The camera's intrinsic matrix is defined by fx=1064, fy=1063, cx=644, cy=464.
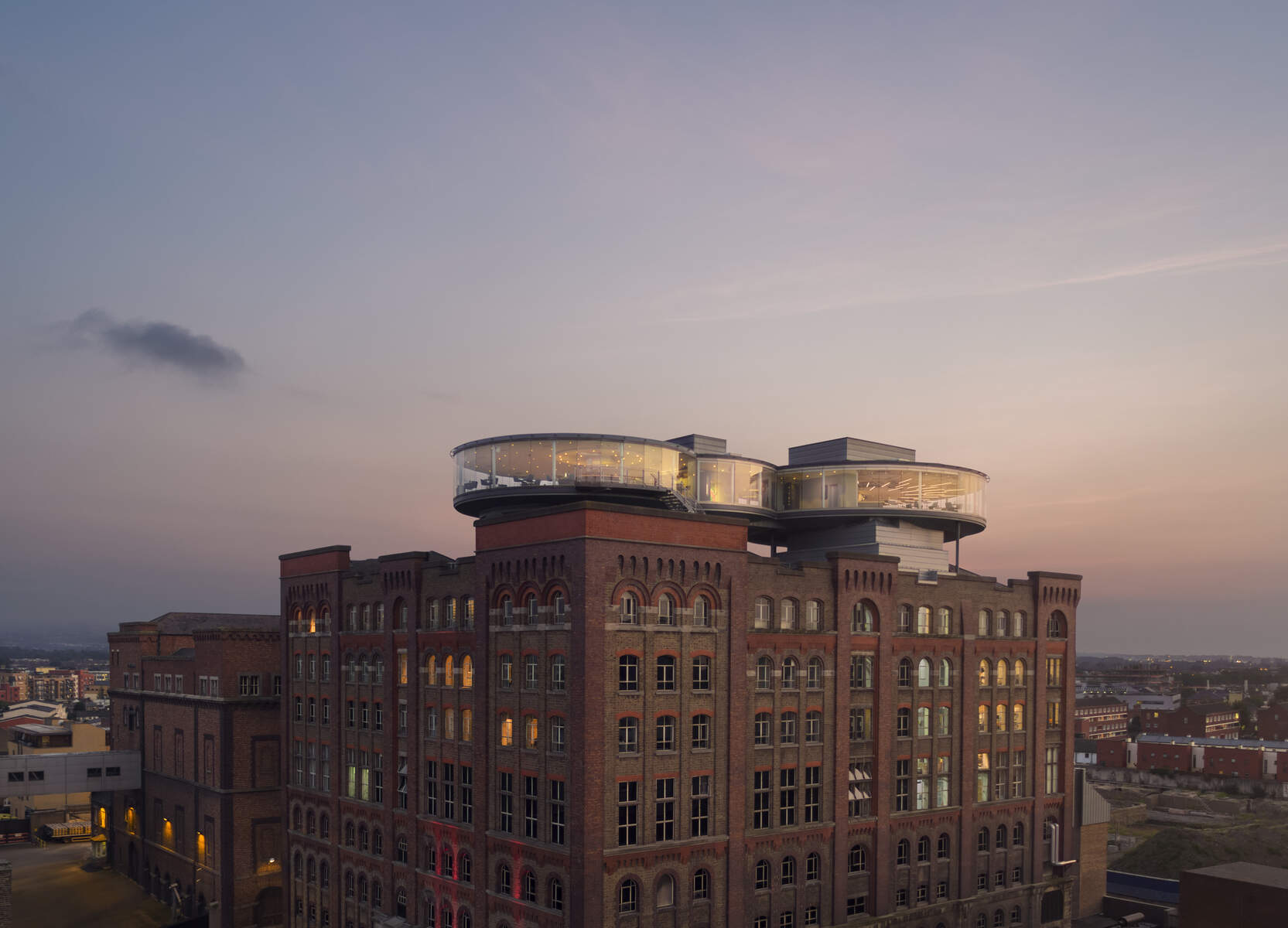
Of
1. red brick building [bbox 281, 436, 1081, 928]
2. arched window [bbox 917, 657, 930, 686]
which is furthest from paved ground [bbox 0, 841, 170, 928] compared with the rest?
arched window [bbox 917, 657, 930, 686]

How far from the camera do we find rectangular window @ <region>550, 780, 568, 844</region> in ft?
169

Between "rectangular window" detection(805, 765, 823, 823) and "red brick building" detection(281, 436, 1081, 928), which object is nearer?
"red brick building" detection(281, 436, 1081, 928)

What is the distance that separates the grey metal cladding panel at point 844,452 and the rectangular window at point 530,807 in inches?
1189

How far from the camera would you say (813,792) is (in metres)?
60.0

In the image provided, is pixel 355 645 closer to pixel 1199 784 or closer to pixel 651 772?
pixel 651 772

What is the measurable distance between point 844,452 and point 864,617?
13334mm

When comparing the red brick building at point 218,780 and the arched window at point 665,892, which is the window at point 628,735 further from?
the red brick building at point 218,780

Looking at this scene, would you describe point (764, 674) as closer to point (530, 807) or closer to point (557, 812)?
point (557, 812)

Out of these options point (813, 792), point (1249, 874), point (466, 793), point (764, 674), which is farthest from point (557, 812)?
point (1249, 874)

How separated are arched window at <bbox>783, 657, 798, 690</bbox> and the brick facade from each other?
0.11 m

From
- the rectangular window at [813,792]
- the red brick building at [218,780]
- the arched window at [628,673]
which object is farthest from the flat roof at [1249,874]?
the red brick building at [218,780]

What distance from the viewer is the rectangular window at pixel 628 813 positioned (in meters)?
51.0

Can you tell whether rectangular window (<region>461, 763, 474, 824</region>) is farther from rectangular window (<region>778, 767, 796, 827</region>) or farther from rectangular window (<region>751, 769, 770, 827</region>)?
rectangular window (<region>778, 767, 796, 827</region>)

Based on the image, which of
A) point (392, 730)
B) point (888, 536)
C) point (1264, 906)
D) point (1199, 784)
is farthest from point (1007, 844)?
point (1199, 784)
